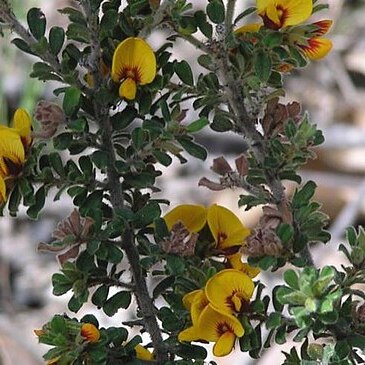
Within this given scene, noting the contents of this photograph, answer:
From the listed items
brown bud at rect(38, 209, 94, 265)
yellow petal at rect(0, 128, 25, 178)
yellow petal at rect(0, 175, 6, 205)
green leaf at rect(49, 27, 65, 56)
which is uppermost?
green leaf at rect(49, 27, 65, 56)

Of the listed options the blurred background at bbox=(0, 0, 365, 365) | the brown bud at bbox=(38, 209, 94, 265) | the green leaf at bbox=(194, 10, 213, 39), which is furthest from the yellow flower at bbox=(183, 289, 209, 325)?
the blurred background at bbox=(0, 0, 365, 365)

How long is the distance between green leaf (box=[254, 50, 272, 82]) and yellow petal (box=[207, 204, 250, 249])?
17 centimetres

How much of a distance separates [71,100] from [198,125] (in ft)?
0.38

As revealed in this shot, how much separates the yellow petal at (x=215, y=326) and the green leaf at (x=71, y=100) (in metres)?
0.21

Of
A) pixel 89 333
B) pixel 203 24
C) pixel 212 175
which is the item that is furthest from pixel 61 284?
pixel 212 175

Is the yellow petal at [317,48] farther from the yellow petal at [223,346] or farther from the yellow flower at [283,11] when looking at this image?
the yellow petal at [223,346]

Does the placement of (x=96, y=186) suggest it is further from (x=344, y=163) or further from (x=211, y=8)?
(x=344, y=163)

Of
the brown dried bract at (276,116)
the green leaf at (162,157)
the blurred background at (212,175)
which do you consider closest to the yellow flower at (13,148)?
the green leaf at (162,157)

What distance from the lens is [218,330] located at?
81 cm

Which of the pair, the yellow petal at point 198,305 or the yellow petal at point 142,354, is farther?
the yellow petal at point 142,354

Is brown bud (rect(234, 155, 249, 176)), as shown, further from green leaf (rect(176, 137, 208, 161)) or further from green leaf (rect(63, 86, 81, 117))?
green leaf (rect(63, 86, 81, 117))

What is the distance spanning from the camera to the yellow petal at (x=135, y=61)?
81 centimetres

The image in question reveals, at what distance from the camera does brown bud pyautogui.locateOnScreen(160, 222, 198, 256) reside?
0.83m

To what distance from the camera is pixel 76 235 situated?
0.83 metres
